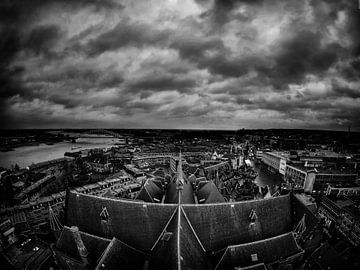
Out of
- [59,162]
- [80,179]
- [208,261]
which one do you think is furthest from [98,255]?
[59,162]

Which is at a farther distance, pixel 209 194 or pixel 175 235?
pixel 209 194

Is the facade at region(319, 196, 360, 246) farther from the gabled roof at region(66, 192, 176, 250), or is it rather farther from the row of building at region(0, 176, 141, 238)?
the row of building at region(0, 176, 141, 238)

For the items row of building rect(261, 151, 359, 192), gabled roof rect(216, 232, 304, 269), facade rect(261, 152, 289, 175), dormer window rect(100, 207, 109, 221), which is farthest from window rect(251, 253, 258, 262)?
facade rect(261, 152, 289, 175)

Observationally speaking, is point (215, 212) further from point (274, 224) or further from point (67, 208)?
point (67, 208)

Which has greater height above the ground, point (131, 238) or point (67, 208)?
point (67, 208)

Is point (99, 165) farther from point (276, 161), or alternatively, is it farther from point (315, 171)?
point (315, 171)

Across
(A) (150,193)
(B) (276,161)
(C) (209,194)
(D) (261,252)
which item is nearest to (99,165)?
(A) (150,193)

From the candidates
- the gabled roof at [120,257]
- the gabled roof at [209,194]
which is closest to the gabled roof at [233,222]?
the gabled roof at [120,257]
